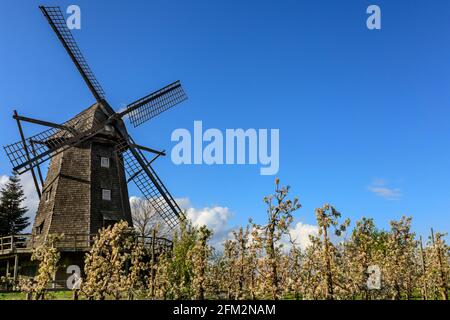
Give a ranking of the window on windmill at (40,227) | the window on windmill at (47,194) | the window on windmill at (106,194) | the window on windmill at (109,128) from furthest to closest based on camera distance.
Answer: the window on windmill at (109,128), the window on windmill at (106,194), the window on windmill at (47,194), the window on windmill at (40,227)

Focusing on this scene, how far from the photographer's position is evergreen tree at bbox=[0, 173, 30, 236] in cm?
4997

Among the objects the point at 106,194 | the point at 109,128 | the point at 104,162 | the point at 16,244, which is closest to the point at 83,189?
the point at 106,194

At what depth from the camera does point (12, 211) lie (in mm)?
50969

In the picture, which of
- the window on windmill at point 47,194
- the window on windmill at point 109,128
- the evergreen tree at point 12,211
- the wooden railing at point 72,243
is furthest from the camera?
the evergreen tree at point 12,211

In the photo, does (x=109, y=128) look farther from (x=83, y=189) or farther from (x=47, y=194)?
(x=47, y=194)

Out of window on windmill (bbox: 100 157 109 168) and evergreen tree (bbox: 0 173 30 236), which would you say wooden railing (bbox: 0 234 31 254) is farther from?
evergreen tree (bbox: 0 173 30 236)

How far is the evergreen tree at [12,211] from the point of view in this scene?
1967 inches

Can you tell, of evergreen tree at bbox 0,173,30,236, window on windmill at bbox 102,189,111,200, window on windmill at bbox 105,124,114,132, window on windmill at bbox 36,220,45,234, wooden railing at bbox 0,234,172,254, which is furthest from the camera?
evergreen tree at bbox 0,173,30,236

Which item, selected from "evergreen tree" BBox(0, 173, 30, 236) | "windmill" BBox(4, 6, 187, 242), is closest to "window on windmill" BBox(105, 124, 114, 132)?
"windmill" BBox(4, 6, 187, 242)

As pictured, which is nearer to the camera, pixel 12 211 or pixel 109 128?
pixel 109 128

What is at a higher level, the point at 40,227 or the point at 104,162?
the point at 104,162

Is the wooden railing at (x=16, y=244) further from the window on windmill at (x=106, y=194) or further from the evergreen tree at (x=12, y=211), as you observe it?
the evergreen tree at (x=12, y=211)

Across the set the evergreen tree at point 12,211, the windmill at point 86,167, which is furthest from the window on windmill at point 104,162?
the evergreen tree at point 12,211

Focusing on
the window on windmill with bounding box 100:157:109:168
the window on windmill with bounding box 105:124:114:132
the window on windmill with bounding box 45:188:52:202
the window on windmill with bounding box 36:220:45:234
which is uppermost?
the window on windmill with bounding box 105:124:114:132
